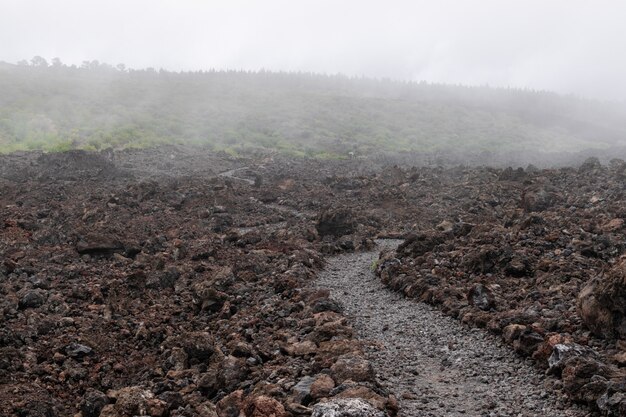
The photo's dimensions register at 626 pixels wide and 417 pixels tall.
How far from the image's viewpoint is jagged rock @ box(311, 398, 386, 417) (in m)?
7.38

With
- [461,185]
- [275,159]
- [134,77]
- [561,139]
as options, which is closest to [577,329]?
[461,185]

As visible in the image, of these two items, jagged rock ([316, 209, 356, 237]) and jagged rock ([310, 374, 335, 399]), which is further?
jagged rock ([316, 209, 356, 237])

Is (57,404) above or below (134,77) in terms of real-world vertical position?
below

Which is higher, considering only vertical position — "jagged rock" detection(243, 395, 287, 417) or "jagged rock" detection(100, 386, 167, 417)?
"jagged rock" detection(243, 395, 287, 417)

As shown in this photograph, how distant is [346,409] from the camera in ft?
24.4

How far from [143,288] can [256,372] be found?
283 inches

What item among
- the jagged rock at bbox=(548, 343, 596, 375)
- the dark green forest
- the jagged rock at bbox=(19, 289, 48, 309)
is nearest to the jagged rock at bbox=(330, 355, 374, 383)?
the jagged rock at bbox=(548, 343, 596, 375)

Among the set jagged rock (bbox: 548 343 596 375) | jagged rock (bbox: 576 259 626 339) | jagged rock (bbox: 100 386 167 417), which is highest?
jagged rock (bbox: 576 259 626 339)

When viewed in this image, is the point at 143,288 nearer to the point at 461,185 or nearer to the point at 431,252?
the point at 431,252

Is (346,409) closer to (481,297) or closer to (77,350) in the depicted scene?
(481,297)

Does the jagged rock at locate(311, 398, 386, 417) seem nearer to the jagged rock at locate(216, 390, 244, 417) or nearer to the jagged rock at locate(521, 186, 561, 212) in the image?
the jagged rock at locate(216, 390, 244, 417)

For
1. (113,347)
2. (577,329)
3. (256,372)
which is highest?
(577,329)

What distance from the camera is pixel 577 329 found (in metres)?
10.8

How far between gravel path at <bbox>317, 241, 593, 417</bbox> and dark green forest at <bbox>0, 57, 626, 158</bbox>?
3950 cm
